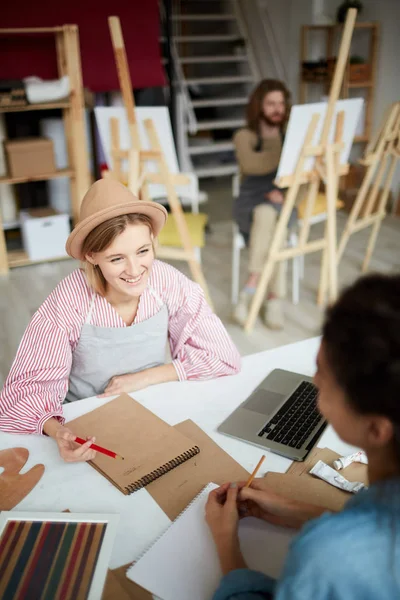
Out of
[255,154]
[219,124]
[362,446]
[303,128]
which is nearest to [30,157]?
[255,154]

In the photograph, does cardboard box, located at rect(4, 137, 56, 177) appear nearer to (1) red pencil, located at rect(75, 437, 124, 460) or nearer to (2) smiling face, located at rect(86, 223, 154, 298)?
(2) smiling face, located at rect(86, 223, 154, 298)

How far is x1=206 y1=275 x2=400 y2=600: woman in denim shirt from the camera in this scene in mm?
596

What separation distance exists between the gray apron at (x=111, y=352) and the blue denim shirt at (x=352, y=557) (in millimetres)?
863

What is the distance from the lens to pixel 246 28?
19.9ft

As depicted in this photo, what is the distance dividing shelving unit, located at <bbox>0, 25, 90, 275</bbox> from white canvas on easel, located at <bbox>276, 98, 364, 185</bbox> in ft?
5.51

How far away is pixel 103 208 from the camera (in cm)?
127

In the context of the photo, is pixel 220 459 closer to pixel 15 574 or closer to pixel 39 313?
pixel 15 574

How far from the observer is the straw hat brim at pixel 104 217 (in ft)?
4.13

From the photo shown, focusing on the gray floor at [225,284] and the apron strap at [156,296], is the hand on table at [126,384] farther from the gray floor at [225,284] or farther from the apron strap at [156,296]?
the gray floor at [225,284]

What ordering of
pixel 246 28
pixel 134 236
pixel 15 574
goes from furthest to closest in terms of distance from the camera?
pixel 246 28 < pixel 134 236 < pixel 15 574

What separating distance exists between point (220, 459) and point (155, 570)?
28cm

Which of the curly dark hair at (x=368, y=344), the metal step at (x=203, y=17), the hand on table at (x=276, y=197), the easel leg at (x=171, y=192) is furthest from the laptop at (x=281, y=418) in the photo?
the metal step at (x=203, y=17)

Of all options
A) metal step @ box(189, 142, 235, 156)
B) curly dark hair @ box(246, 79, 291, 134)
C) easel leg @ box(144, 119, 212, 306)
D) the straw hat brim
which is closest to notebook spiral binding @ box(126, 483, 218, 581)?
the straw hat brim

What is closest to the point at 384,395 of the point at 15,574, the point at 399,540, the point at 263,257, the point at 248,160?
the point at 399,540
